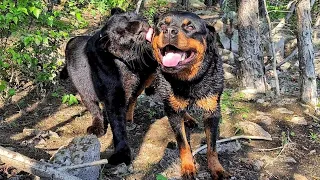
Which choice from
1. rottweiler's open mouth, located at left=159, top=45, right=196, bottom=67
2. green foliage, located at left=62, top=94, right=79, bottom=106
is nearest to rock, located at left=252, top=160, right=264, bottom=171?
rottweiler's open mouth, located at left=159, top=45, right=196, bottom=67

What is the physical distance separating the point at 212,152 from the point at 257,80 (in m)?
3.11

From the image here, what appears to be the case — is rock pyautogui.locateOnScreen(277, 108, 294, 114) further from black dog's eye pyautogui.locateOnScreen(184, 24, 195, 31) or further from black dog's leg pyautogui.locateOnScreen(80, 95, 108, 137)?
black dog's eye pyautogui.locateOnScreen(184, 24, 195, 31)

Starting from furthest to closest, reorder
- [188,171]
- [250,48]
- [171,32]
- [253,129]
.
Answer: [250,48], [253,129], [188,171], [171,32]

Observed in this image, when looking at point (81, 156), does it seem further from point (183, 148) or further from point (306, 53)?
point (306, 53)

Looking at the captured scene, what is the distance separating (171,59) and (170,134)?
5.67 ft

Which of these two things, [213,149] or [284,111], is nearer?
[213,149]

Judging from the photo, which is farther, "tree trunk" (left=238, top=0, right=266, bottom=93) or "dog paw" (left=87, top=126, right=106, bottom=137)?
"tree trunk" (left=238, top=0, right=266, bottom=93)

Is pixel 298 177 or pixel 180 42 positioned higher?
pixel 180 42

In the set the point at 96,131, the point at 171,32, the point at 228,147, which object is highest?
the point at 171,32

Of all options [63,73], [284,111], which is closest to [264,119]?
[284,111]

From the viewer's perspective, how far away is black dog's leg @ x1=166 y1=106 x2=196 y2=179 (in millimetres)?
4359

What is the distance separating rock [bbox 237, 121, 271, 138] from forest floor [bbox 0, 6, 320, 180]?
42 millimetres

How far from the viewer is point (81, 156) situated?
13.8ft

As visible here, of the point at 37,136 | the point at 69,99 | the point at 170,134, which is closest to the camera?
the point at 37,136
